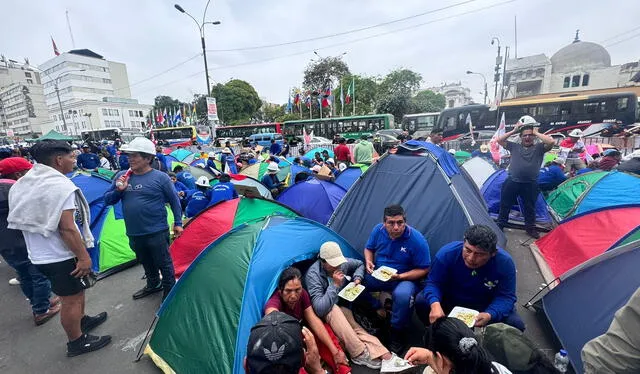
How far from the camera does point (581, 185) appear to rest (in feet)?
16.6

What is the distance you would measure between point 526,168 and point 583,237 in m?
1.45

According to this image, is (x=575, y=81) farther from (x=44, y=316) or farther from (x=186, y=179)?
(x=44, y=316)

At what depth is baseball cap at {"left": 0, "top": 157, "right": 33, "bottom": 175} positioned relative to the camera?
343 centimetres

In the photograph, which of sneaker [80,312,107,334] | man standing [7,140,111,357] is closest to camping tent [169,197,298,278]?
sneaker [80,312,107,334]

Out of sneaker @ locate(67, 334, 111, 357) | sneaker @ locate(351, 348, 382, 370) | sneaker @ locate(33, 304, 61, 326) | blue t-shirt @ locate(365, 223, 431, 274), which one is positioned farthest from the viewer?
sneaker @ locate(33, 304, 61, 326)

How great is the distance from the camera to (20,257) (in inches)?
133

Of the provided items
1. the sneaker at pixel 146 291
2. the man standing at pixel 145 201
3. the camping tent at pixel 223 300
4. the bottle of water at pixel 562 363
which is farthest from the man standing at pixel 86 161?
the bottle of water at pixel 562 363

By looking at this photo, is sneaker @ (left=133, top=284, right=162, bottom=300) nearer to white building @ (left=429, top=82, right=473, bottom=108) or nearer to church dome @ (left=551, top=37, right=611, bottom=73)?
church dome @ (left=551, top=37, right=611, bottom=73)

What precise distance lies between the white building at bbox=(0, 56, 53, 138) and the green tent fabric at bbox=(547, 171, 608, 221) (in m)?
88.4

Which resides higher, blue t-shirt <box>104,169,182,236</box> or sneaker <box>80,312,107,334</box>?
blue t-shirt <box>104,169,182,236</box>

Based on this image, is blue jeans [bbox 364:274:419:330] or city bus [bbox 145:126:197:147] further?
city bus [bbox 145:126:197:147]

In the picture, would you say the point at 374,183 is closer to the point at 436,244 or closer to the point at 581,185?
the point at 436,244

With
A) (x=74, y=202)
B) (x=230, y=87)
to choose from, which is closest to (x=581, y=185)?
(x=74, y=202)

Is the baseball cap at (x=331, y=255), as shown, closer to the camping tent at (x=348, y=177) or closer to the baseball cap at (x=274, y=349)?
the baseball cap at (x=274, y=349)
